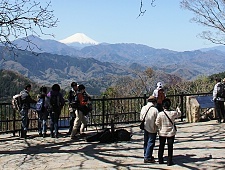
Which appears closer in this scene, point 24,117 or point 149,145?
point 149,145

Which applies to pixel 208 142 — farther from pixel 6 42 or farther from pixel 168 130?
pixel 6 42

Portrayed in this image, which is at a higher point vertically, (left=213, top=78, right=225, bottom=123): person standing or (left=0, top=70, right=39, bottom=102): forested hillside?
(left=0, top=70, right=39, bottom=102): forested hillside

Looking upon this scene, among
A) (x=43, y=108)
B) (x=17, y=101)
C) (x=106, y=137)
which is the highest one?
(x=17, y=101)

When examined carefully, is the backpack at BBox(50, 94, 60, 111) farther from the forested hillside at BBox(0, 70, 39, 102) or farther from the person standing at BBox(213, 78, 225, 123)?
the forested hillside at BBox(0, 70, 39, 102)

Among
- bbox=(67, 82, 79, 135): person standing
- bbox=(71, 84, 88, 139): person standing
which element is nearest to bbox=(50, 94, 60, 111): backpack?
bbox=(67, 82, 79, 135): person standing

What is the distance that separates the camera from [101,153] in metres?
9.14

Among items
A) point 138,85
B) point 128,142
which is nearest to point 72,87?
point 128,142

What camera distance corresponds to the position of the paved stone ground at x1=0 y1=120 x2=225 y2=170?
7895mm

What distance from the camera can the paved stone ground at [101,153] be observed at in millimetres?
7895

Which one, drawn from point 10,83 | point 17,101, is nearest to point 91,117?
point 17,101

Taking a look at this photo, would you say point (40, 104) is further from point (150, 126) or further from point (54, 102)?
point (150, 126)

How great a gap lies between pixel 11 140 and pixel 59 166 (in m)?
3.89

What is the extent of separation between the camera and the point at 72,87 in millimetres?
11359

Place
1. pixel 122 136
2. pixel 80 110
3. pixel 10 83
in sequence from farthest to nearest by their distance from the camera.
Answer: pixel 10 83 < pixel 80 110 < pixel 122 136
